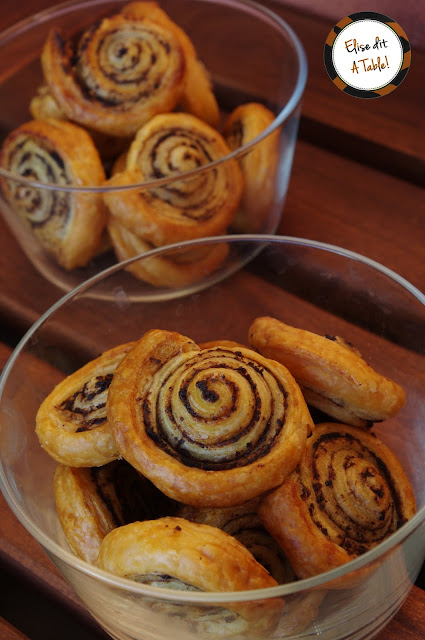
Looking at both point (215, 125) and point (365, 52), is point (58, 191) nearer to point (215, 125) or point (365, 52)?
point (215, 125)

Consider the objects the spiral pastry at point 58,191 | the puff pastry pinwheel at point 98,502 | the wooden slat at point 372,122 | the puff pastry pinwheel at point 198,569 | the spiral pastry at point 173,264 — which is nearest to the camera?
the puff pastry pinwheel at point 198,569

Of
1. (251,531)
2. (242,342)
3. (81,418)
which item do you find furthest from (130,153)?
(251,531)

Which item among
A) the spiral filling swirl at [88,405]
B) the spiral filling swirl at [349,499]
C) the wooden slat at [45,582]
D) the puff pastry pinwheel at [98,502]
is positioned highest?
the spiral filling swirl at [88,405]

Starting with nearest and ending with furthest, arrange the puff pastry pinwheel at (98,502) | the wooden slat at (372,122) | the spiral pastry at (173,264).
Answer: the puff pastry pinwheel at (98,502) < the spiral pastry at (173,264) < the wooden slat at (372,122)

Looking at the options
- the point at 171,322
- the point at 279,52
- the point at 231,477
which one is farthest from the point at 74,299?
the point at 279,52

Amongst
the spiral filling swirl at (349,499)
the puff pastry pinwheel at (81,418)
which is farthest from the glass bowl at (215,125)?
the spiral filling swirl at (349,499)

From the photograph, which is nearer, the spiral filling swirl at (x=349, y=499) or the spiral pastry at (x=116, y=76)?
the spiral filling swirl at (x=349, y=499)

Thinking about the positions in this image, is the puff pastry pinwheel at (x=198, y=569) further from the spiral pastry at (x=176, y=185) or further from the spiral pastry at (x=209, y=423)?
the spiral pastry at (x=176, y=185)

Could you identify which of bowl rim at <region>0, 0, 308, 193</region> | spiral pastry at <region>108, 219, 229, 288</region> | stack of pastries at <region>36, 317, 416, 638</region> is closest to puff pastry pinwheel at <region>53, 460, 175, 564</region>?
stack of pastries at <region>36, 317, 416, 638</region>
